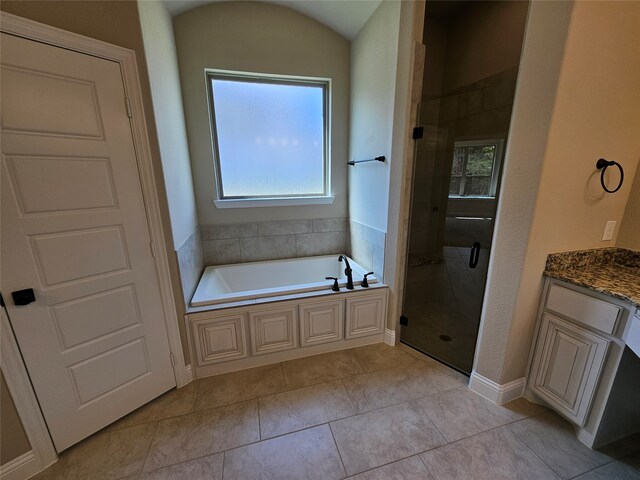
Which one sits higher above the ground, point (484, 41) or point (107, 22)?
point (484, 41)

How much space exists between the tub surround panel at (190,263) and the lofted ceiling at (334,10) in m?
1.85

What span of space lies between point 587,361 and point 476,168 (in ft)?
4.05

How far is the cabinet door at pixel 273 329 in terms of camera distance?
1886 millimetres

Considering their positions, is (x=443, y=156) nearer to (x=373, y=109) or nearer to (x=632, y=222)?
(x=373, y=109)

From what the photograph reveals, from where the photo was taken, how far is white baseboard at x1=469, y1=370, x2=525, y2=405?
159 cm

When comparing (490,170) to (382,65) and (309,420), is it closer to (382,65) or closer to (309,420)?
(382,65)

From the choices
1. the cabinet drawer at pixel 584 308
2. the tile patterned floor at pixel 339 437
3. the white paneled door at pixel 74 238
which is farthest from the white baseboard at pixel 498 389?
the white paneled door at pixel 74 238

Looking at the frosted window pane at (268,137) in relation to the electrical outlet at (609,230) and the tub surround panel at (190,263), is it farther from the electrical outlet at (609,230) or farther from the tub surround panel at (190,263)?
the electrical outlet at (609,230)

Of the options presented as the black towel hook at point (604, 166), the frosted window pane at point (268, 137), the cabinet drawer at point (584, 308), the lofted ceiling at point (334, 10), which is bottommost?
the cabinet drawer at point (584, 308)

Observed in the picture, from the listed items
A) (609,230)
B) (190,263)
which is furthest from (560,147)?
(190,263)

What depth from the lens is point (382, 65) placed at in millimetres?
2025

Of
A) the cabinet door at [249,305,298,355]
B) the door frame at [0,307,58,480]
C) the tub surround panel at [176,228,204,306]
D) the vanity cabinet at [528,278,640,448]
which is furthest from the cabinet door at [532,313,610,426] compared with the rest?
the door frame at [0,307,58,480]

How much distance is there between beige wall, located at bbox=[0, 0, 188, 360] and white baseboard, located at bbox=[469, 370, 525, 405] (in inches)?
89.4

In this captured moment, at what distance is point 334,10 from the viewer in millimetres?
2207
